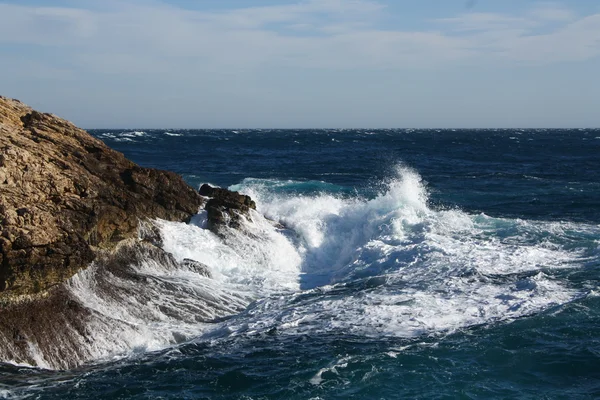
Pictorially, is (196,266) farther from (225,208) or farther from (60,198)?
(60,198)

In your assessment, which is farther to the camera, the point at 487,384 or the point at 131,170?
the point at 131,170

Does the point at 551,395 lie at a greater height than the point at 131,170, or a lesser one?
lesser

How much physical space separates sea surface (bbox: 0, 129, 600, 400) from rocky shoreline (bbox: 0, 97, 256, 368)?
393 millimetres

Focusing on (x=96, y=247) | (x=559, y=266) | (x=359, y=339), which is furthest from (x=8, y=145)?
(x=559, y=266)

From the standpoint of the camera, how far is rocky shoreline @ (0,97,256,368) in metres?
10.8

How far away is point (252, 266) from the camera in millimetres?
16078

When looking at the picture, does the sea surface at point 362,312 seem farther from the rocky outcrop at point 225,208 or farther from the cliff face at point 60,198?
the cliff face at point 60,198

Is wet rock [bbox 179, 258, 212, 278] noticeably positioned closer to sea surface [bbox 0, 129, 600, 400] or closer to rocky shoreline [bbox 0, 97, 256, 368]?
rocky shoreline [bbox 0, 97, 256, 368]

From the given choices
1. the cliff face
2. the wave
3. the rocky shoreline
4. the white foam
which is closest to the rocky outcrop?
the rocky shoreline

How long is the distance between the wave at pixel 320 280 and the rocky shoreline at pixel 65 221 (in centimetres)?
8

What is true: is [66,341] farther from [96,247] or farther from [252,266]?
[252,266]

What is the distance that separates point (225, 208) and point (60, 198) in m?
5.25

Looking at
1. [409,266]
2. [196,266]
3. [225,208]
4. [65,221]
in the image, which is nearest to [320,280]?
[409,266]

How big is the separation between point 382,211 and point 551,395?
11.8 meters
